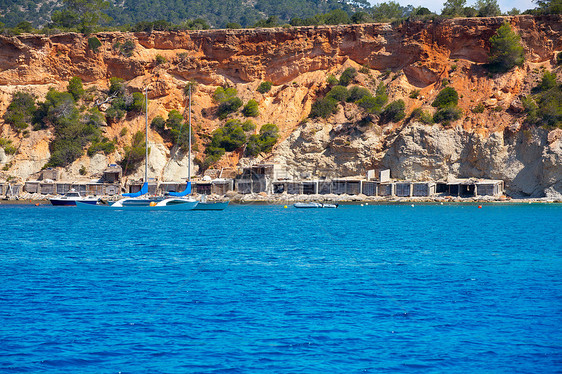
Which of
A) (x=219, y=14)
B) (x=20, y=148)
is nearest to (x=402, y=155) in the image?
(x=20, y=148)

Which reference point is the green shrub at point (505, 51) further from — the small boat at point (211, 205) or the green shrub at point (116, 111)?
the green shrub at point (116, 111)

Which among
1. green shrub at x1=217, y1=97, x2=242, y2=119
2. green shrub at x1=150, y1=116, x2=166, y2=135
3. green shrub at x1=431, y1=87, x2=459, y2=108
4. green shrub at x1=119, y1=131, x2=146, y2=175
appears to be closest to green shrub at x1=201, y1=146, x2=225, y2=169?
green shrub at x1=217, y1=97, x2=242, y2=119

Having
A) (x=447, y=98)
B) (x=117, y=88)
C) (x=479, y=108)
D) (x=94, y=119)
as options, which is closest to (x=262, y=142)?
(x=447, y=98)

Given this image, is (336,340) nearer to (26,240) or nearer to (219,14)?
(26,240)

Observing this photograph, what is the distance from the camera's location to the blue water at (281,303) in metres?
12.7

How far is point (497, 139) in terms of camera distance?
59.8 m

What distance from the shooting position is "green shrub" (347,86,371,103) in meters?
68.6

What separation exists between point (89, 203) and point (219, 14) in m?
120

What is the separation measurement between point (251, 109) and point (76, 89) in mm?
22172

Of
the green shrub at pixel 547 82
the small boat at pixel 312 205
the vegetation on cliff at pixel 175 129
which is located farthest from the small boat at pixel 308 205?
the green shrub at pixel 547 82

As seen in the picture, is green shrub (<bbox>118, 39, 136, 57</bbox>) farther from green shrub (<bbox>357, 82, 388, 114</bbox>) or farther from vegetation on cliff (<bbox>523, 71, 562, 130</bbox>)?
vegetation on cliff (<bbox>523, 71, 562, 130</bbox>)

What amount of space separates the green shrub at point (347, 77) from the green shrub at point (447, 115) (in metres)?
12.6

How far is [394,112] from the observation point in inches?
2606

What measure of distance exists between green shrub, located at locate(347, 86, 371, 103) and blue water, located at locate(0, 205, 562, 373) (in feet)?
115
